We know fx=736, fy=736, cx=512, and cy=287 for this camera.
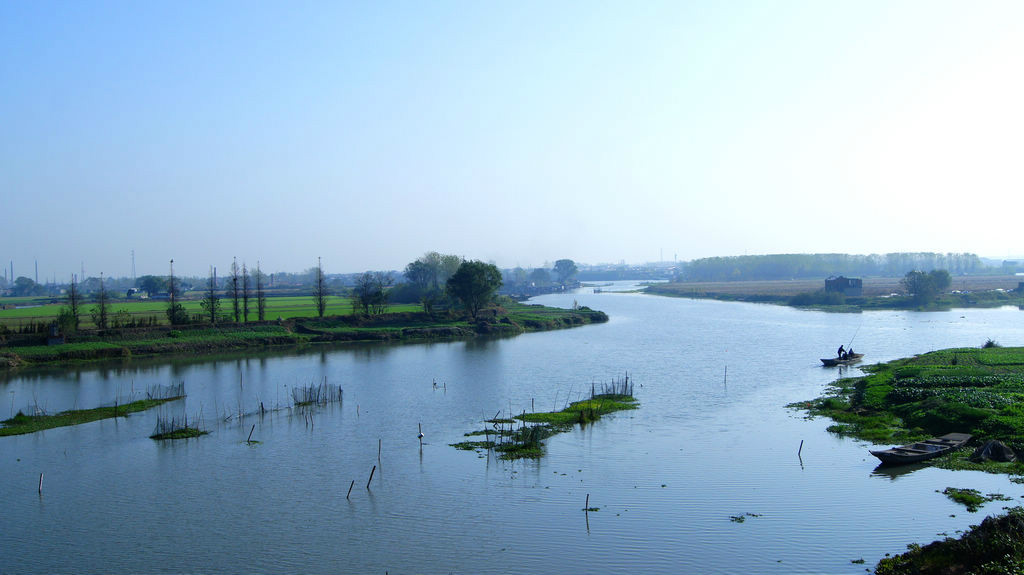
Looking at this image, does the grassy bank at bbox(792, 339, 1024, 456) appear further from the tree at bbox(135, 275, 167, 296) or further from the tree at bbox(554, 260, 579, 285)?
the tree at bbox(554, 260, 579, 285)

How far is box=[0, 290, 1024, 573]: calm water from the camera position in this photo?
12.6m

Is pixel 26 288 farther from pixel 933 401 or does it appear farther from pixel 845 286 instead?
pixel 933 401

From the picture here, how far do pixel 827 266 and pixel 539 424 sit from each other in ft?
492

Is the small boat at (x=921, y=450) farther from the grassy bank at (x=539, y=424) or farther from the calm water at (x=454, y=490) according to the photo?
the grassy bank at (x=539, y=424)

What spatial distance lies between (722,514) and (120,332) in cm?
3915

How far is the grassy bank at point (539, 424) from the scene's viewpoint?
19.1m

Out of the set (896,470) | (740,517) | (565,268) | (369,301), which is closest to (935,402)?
(896,470)

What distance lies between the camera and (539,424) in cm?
2180

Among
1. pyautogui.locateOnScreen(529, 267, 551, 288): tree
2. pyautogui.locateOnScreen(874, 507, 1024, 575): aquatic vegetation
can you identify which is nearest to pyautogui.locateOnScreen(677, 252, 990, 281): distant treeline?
pyautogui.locateOnScreen(529, 267, 551, 288): tree

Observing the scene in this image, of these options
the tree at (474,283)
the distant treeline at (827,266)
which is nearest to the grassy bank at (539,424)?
the tree at (474,283)

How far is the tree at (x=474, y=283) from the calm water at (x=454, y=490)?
26.5 m

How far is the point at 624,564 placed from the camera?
12.0m

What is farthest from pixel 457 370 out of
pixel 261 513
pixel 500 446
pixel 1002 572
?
pixel 1002 572

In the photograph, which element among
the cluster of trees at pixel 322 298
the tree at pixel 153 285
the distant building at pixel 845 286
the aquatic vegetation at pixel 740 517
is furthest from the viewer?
the tree at pixel 153 285
